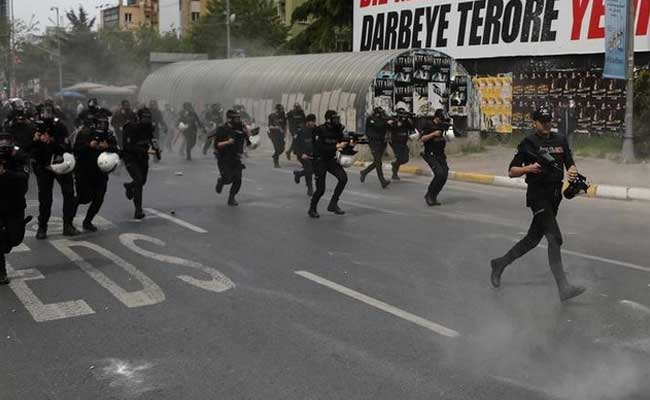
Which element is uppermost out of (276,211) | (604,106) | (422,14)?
(422,14)

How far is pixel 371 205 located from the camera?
13.0 metres

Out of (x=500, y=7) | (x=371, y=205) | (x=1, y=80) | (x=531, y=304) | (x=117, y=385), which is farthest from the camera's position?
(x=1, y=80)

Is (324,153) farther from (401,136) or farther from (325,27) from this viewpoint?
(325,27)

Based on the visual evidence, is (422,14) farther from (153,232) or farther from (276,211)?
(153,232)

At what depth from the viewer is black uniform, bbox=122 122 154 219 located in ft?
37.1

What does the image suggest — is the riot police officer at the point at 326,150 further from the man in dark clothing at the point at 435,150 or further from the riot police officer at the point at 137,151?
the riot police officer at the point at 137,151

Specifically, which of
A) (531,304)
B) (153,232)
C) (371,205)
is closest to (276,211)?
(371,205)

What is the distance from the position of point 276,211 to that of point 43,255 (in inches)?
170

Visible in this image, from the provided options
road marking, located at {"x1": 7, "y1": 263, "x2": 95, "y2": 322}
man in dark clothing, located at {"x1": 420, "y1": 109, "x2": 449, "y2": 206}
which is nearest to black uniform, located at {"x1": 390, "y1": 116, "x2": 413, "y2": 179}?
man in dark clothing, located at {"x1": 420, "y1": 109, "x2": 449, "y2": 206}

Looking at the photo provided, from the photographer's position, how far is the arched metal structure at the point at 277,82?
2412 cm

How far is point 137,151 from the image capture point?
37.3 ft

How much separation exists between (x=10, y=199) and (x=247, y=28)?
53558 millimetres

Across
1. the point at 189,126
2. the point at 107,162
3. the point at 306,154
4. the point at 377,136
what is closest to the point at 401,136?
the point at 377,136

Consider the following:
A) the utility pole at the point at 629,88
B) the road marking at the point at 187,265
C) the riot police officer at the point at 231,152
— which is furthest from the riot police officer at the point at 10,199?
the utility pole at the point at 629,88
